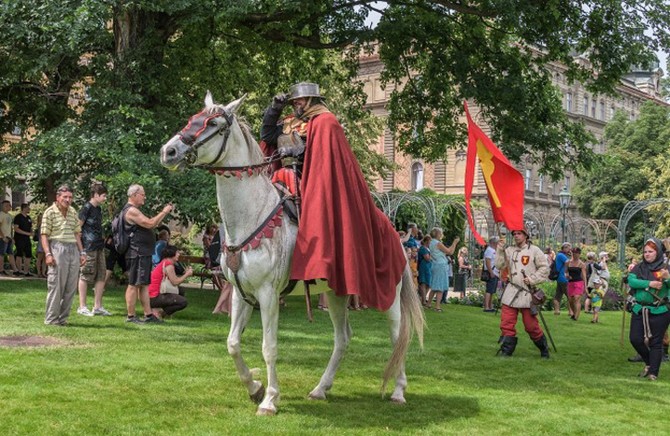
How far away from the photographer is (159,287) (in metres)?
14.7

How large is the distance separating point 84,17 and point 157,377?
8.33 m

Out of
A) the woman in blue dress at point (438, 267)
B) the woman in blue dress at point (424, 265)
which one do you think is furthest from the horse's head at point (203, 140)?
the woman in blue dress at point (438, 267)

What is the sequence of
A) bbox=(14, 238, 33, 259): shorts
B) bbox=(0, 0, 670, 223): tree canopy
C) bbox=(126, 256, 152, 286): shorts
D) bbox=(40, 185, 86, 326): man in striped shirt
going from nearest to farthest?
bbox=(40, 185, 86, 326): man in striped shirt → bbox=(126, 256, 152, 286): shorts → bbox=(0, 0, 670, 223): tree canopy → bbox=(14, 238, 33, 259): shorts

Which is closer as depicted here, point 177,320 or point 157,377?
point 157,377

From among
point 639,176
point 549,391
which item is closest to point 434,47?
point 549,391

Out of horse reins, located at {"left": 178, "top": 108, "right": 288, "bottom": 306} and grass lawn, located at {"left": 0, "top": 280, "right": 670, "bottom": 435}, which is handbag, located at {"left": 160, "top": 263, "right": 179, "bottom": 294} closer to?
grass lawn, located at {"left": 0, "top": 280, "right": 670, "bottom": 435}

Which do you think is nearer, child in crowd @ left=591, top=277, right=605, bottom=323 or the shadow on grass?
the shadow on grass

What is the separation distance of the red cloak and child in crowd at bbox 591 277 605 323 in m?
15.3

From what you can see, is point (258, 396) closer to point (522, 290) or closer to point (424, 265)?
point (522, 290)

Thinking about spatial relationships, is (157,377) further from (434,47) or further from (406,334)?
(434,47)

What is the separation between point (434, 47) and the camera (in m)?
20.5

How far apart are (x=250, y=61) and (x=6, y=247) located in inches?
339

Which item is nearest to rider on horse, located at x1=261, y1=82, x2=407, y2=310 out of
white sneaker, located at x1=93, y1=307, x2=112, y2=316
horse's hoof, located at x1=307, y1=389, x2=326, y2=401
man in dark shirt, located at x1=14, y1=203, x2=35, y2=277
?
horse's hoof, located at x1=307, y1=389, x2=326, y2=401

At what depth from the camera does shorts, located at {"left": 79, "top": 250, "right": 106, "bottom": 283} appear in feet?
46.0
